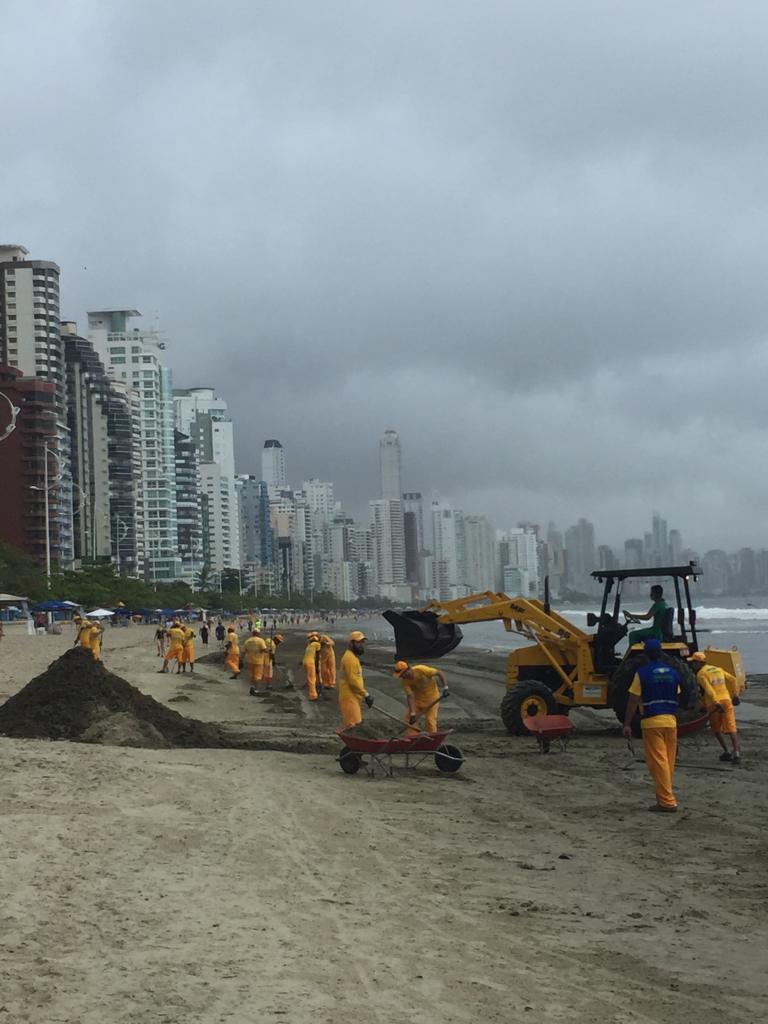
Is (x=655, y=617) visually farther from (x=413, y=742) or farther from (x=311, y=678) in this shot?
(x=311, y=678)

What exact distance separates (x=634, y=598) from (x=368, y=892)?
432 inches

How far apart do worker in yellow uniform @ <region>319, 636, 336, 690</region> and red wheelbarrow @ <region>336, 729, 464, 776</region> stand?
17.1 m

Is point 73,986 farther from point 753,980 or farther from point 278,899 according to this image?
point 753,980

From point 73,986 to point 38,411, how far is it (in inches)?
5040

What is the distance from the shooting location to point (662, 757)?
12016mm

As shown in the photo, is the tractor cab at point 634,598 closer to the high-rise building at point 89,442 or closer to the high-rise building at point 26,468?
the high-rise building at point 26,468

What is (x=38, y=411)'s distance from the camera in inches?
5059

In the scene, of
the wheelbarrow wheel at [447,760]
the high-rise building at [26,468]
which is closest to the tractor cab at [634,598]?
the wheelbarrow wheel at [447,760]

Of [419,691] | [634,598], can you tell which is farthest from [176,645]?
[419,691]

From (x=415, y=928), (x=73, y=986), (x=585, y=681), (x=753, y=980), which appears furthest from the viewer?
(x=585, y=681)

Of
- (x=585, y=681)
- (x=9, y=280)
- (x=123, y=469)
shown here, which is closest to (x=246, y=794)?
(x=585, y=681)

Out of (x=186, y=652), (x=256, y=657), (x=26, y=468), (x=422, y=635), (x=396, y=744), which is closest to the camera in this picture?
(x=396, y=744)

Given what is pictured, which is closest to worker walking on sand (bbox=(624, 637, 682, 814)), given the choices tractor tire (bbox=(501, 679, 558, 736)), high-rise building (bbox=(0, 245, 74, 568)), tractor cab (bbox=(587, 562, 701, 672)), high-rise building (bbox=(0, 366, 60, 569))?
tractor cab (bbox=(587, 562, 701, 672))

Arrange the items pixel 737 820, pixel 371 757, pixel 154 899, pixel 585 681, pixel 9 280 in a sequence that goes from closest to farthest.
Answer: pixel 154 899, pixel 737 820, pixel 371 757, pixel 585 681, pixel 9 280
